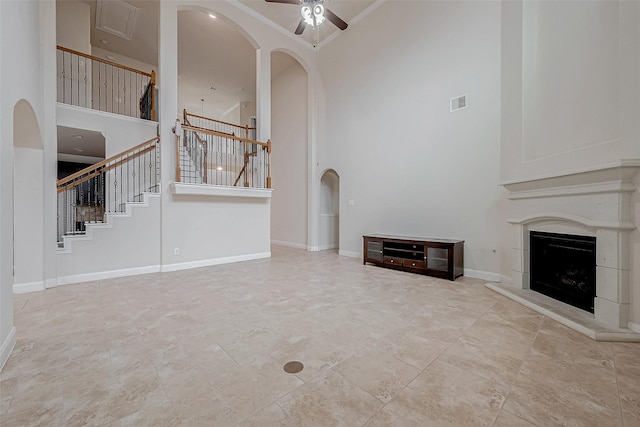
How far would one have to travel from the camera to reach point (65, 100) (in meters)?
6.10

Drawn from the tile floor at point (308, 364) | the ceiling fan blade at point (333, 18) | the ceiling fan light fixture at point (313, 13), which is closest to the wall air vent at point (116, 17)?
the ceiling fan light fixture at point (313, 13)

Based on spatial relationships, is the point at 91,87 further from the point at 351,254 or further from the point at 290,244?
the point at 351,254

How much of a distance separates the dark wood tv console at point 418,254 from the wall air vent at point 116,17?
7.50 m

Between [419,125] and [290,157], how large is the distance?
4147 millimetres

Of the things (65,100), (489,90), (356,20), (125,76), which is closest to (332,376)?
(489,90)

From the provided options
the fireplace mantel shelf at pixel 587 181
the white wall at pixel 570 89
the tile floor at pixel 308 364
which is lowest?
the tile floor at pixel 308 364

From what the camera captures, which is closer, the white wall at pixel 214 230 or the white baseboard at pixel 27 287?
the white baseboard at pixel 27 287

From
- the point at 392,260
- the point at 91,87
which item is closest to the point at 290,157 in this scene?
the point at 392,260

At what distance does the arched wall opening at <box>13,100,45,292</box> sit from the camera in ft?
11.8

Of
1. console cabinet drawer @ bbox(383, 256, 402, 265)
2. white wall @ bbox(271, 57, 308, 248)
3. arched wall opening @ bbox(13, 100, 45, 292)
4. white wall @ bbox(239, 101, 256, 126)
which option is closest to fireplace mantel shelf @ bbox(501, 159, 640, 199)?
console cabinet drawer @ bbox(383, 256, 402, 265)

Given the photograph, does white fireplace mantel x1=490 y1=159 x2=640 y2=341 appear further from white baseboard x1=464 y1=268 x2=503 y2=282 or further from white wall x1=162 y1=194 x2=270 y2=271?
white wall x1=162 y1=194 x2=270 y2=271

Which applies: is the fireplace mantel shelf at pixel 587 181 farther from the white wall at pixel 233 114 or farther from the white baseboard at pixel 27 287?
the white wall at pixel 233 114

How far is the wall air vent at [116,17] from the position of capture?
19.6ft

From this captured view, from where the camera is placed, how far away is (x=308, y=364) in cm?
186
